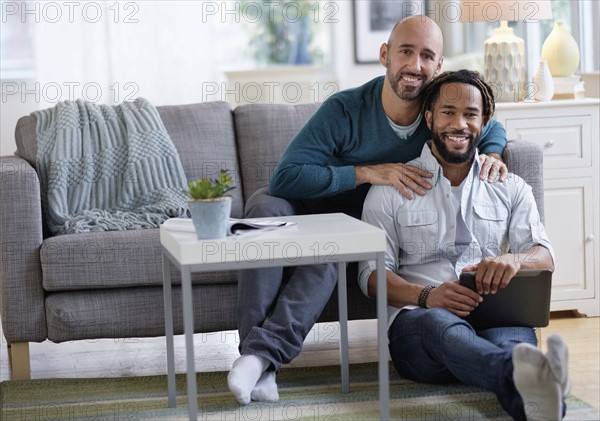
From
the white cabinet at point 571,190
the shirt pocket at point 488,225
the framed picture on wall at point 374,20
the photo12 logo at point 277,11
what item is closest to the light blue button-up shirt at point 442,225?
the shirt pocket at point 488,225

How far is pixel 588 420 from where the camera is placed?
218cm

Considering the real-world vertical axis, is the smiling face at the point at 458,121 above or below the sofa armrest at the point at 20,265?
above

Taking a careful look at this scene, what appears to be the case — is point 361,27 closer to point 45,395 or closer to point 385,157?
point 385,157

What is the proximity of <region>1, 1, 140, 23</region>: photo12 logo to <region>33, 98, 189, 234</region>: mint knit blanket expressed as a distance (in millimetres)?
2189

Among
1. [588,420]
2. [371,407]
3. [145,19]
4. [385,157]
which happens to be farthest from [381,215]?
[145,19]

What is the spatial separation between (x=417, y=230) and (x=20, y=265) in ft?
3.61

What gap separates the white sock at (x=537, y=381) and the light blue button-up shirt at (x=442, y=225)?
559 mm

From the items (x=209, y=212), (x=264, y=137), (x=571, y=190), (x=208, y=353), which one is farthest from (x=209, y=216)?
(x=571, y=190)

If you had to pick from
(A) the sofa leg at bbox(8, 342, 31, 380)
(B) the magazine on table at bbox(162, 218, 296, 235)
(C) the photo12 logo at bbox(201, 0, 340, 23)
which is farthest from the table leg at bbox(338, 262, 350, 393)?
(C) the photo12 logo at bbox(201, 0, 340, 23)

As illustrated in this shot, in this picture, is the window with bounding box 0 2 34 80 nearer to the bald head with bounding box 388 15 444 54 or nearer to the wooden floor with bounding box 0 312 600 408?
the wooden floor with bounding box 0 312 600 408

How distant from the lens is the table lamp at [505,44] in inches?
132

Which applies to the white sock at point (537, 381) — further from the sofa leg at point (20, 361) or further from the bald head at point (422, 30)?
the sofa leg at point (20, 361)

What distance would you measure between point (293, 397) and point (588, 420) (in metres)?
0.70

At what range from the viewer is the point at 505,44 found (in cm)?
343
